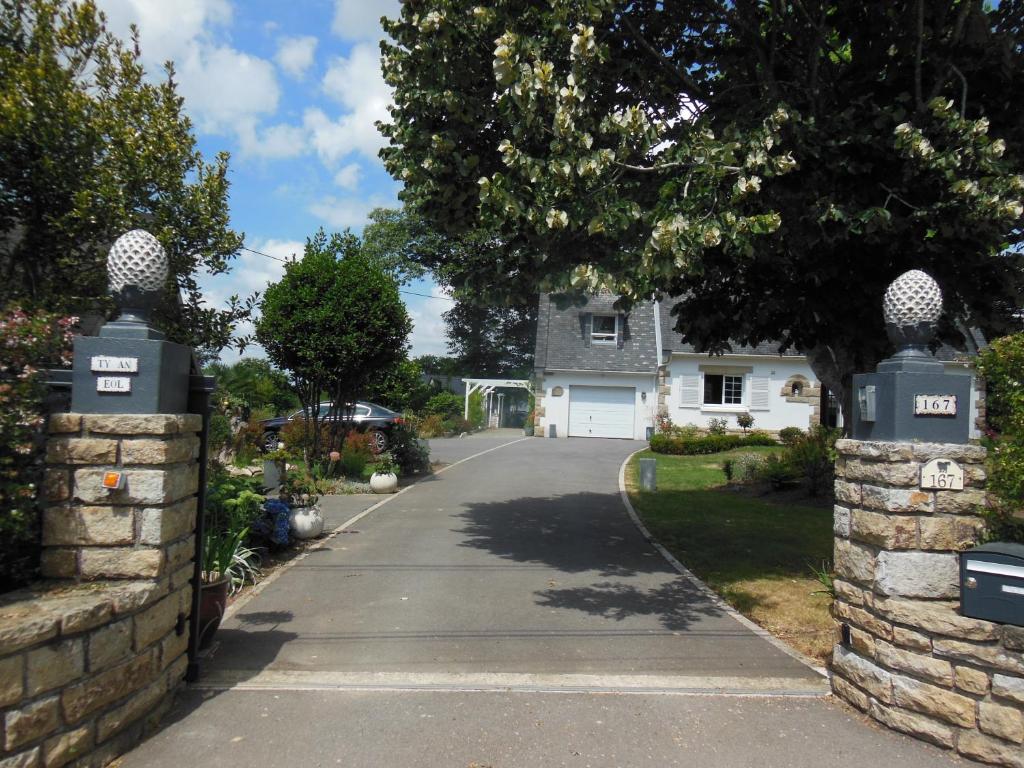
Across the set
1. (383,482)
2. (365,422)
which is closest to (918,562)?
(383,482)

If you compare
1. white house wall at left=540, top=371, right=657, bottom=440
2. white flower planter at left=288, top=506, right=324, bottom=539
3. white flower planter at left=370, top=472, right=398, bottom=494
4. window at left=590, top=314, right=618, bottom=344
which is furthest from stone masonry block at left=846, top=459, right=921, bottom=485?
window at left=590, top=314, right=618, bottom=344

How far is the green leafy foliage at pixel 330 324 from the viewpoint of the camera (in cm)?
1317

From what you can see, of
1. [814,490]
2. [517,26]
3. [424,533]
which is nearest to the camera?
[517,26]

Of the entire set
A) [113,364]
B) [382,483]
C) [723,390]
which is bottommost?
[382,483]

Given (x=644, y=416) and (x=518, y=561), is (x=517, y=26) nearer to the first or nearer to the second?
(x=518, y=561)

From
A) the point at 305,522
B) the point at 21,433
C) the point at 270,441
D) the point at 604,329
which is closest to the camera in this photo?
the point at 21,433

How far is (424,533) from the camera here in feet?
32.1

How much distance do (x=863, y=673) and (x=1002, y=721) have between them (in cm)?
75

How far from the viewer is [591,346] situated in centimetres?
3062

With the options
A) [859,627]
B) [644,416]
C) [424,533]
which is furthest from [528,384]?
[859,627]

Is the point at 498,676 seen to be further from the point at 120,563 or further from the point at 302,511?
the point at 302,511

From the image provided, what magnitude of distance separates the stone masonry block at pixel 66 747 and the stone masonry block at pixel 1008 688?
14.6 feet

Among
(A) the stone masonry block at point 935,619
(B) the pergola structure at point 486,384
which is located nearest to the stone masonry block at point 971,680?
(A) the stone masonry block at point 935,619

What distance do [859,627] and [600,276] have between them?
3.11m
